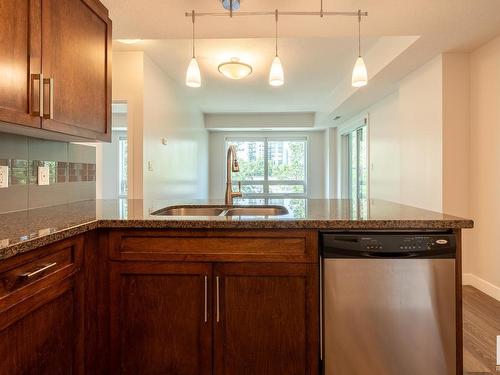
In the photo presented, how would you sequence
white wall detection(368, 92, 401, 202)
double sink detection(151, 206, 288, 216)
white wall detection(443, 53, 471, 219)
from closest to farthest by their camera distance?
double sink detection(151, 206, 288, 216)
white wall detection(443, 53, 471, 219)
white wall detection(368, 92, 401, 202)

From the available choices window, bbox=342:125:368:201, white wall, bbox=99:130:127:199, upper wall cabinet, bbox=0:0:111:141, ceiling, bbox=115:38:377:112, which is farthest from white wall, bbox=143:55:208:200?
window, bbox=342:125:368:201

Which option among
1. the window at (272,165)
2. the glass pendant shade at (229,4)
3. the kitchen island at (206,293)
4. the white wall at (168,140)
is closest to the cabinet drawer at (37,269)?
the kitchen island at (206,293)

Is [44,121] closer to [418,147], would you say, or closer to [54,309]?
[54,309]

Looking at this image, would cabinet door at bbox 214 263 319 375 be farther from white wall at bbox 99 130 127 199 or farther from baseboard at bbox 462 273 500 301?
white wall at bbox 99 130 127 199

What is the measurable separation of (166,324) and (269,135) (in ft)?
20.9

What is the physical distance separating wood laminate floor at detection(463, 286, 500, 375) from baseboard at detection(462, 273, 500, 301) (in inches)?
1.7

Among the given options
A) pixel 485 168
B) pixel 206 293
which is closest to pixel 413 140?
pixel 485 168

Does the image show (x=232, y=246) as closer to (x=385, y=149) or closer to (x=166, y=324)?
(x=166, y=324)

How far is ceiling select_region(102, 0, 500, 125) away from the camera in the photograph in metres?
2.02

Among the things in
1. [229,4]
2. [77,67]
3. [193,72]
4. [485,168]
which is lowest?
[485,168]

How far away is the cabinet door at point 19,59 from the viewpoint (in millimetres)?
1070

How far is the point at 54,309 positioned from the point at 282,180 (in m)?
6.60

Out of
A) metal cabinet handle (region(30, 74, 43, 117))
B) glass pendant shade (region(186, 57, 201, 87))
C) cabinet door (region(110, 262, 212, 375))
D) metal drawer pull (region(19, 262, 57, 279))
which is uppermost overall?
glass pendant shade (region(186, 57, 201, 87))

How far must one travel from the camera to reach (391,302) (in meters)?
1.19
